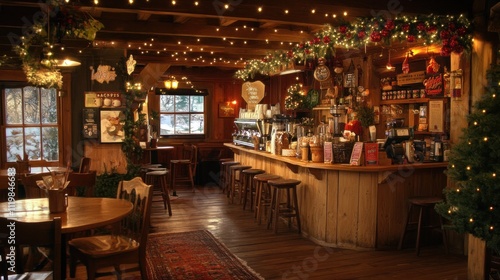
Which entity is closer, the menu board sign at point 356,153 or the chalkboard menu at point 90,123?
the menu board sign at point 356,153

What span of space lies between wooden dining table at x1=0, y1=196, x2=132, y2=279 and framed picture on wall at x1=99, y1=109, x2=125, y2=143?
2.59 metres

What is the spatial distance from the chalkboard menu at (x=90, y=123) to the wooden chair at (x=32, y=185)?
2029 millimetres

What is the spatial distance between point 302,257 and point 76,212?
250cm

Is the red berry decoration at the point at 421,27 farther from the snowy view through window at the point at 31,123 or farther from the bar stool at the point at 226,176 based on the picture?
the snowy view through window at the point at 31,123

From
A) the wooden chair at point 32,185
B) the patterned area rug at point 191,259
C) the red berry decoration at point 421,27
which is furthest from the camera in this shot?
the red berry decoration at point 421,27

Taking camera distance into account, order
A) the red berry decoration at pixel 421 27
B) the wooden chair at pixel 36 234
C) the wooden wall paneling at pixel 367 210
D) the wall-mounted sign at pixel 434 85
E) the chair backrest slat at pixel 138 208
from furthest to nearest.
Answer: the wall-mounted sign at pixel 434 85
the wooden wall paneling at pixel 367 210
the red berry decoration at pixel 421 27
the chair backrest slat at pixel 138 208
the wooden chair at pixel 36 234

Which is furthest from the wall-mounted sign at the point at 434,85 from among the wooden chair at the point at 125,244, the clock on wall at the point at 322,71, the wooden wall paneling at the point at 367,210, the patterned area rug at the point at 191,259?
the wooden chair at the point at 125,244

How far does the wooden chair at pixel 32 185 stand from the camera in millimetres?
4168

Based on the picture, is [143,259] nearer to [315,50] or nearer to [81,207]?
[81,207]

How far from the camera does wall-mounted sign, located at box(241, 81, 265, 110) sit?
9.09 m

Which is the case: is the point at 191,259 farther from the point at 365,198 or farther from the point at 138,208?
the point at 365,198

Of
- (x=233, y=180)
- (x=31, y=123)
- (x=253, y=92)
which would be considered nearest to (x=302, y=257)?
(x=233, y=180)

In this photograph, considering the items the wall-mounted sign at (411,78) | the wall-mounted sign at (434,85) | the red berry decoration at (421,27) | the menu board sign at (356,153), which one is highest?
the red berry decoration at (421,27)

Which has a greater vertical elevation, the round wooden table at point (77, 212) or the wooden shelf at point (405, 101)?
the wooden shelf at point (405, 101)
